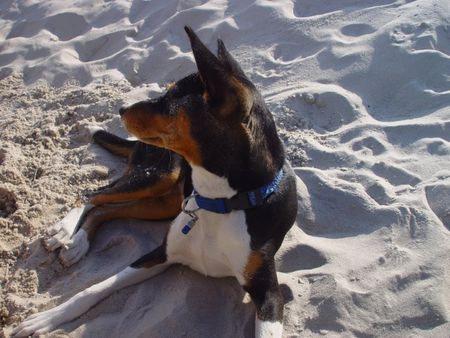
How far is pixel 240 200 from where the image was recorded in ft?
10.4

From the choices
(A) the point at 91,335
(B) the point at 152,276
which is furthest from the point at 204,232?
(A) the point at 91,335

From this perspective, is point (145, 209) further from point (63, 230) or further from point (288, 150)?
point (288, 150)

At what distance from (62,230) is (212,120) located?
1.72m

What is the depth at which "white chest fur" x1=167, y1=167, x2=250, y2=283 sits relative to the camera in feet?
10.4

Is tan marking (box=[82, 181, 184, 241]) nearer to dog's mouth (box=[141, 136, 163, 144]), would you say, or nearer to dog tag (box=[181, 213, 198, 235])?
dog tag (box=[181, 213, 198, 235])

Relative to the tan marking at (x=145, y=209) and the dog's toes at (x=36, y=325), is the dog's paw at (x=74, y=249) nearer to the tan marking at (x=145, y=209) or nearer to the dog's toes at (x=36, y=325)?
the tan marking at (x=145, y=209)

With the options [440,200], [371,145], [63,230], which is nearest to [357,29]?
[371,145]

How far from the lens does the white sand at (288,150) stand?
3.42 m

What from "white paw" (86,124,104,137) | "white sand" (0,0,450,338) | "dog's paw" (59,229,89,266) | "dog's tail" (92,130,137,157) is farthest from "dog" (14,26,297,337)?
"white paw" (86,124,104,137)

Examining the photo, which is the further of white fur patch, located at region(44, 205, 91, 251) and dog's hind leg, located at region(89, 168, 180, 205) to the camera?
dog's hind leg, located at region(89, 168, 180, 205)

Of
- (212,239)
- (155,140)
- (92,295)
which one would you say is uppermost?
(155,140)

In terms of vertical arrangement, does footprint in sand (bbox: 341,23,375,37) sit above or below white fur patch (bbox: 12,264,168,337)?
below

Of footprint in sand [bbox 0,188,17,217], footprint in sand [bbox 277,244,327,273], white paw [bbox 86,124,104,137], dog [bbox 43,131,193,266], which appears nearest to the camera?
footprint in sand [bbox 277,244,327,273]

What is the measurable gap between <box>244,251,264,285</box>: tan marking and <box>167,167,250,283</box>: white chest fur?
0.02 m
